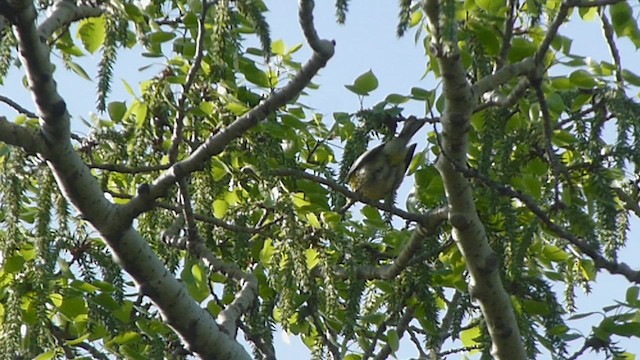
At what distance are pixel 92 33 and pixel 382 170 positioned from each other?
87.4 inches

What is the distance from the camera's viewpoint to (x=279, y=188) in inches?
151

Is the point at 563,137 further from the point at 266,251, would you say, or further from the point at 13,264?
the point at 13,264

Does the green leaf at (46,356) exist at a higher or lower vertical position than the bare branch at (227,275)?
lower

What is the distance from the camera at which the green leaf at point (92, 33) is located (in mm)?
4207

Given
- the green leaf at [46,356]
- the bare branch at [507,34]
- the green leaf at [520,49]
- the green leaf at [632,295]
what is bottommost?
the green leaf at [46,356]

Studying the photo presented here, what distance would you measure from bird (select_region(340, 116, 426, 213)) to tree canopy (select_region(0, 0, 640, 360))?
2.37ft

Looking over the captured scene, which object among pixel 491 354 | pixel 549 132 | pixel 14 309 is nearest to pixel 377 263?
pixel 491 354

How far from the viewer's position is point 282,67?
15.8ft

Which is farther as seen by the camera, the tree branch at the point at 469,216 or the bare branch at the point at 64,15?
the bare branch at the point at 64,15

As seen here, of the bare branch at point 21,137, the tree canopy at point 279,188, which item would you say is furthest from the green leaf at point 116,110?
the bare branch at point 21,137

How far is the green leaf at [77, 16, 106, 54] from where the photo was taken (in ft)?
13.8

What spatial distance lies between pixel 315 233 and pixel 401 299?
75cm

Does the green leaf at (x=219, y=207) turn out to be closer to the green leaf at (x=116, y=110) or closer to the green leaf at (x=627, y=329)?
the green leaf at (x=116, y=110)

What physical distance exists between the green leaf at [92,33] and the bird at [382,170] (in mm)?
1822
